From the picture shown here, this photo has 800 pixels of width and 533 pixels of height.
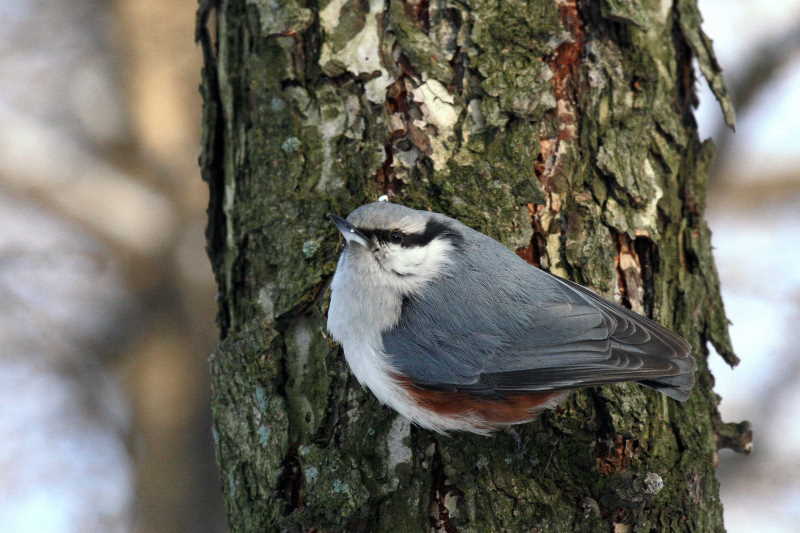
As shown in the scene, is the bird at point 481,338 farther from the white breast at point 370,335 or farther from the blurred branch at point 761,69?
the blurred branch at point 761,69

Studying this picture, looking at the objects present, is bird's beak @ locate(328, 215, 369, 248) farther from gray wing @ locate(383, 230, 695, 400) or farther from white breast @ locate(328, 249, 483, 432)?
gray wing @ locate(383, 230, 695, 400)

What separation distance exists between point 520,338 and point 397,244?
457mm

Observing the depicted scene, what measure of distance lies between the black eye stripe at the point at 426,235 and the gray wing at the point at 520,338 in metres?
0.07

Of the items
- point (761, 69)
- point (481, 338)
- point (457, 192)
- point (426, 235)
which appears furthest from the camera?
point (761, 69)

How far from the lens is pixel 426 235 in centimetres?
239

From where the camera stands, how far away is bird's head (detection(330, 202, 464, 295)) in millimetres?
2336

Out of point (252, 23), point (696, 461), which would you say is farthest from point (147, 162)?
point (696, 461)

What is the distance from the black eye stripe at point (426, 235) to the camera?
2371mm

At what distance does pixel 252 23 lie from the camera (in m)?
2.69

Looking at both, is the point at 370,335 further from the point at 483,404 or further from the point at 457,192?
the point at 457,192

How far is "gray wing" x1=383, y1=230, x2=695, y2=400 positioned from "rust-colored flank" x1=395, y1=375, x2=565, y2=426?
0.02m

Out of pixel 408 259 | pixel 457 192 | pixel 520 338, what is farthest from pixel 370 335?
pixel 457 192

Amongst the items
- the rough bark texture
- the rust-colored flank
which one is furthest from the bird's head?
the rust-colored flank

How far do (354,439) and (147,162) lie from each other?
3485 mm
